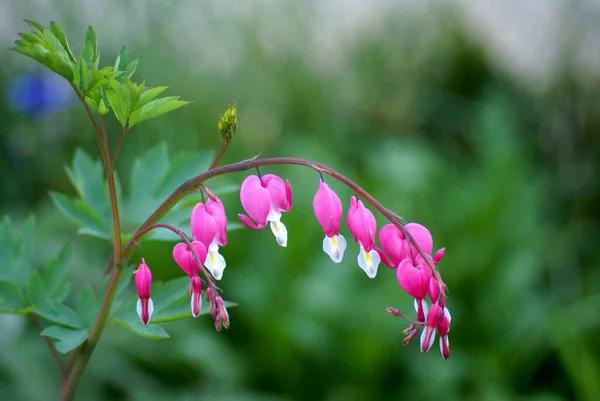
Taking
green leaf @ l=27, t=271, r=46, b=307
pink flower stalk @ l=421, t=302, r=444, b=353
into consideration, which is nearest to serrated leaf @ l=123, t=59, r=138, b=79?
green leaf @ l=27, t=271, r=46, b=307

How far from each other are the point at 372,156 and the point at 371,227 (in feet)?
7.62

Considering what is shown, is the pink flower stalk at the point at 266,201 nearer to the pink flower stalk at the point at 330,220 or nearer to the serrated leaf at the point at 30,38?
the pink flower stalk at the point at 330,220

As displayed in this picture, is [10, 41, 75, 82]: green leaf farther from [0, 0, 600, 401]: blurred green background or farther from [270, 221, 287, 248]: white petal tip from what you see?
[0, 0, 600, 401]: blurred green background

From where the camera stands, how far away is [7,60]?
10.7ft

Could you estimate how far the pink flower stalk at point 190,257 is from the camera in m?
0.77

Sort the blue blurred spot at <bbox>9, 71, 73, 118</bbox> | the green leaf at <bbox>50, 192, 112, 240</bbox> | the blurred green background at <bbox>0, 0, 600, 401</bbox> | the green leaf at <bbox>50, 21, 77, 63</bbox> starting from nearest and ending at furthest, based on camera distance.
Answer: the green leaf at <bbox>50, 21, 77, 63</bbox>
the green leaf at <bbox>50, 192, 112, 240</bbox>
the blurred green background at <bbox>0, 0, 600, 401</bbox>
the blue blurred spot at <bbox>9, 71, 73, 118</bbox>

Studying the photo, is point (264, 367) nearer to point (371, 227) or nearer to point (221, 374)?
point (221, 374)

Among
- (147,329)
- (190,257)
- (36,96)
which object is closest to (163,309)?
(147,329)

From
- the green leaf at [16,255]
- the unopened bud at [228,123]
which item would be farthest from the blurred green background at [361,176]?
the unopened bud at [228,123]

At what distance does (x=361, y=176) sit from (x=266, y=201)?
2.24m

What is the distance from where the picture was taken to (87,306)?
947 mm

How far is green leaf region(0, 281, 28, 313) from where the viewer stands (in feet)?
3.13

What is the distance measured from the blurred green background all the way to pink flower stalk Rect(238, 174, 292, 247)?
50.1 inches

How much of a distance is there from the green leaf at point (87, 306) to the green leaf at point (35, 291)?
0.06 metres
